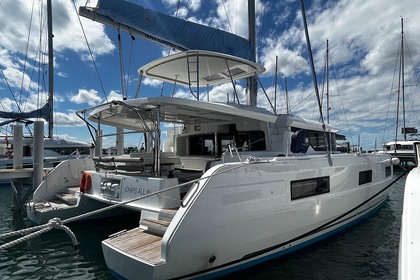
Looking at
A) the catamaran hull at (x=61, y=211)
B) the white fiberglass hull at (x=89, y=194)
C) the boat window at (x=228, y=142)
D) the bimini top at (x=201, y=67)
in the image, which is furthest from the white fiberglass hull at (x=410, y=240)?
the catamaran hull at (x=61, y=211)

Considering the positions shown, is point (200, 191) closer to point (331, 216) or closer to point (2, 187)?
point (331, 216)

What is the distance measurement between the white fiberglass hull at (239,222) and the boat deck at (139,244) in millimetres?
46

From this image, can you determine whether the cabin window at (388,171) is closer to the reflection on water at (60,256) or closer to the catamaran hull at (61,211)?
the reflection on water at (60,256)

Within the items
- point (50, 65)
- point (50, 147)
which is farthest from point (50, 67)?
point (50, 147)

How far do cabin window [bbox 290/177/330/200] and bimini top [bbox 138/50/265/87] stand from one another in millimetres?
2696

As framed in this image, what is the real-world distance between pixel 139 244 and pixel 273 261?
2.19 m

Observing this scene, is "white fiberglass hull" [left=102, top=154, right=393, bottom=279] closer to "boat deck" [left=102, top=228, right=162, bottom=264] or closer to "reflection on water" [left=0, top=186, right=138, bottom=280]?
"boat deck" [left=102, top=228, right=162, bottom=264]

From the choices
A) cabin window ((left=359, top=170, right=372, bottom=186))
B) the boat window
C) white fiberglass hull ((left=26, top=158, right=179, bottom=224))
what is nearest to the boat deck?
white fiberglass hull ((left=26, top=158, right=179, bottom=224))

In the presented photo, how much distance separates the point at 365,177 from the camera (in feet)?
22.7

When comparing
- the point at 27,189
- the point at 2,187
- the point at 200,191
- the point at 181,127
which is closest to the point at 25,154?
the point at 2,187

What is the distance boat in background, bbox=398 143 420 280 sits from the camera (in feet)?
4.89

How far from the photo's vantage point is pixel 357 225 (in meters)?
7.00

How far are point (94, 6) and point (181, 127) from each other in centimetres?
400

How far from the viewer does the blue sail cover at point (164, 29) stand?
238 inches
